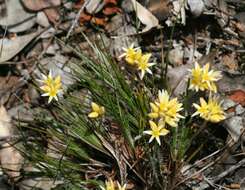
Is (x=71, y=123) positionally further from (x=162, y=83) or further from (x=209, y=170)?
(x=209, y=170)

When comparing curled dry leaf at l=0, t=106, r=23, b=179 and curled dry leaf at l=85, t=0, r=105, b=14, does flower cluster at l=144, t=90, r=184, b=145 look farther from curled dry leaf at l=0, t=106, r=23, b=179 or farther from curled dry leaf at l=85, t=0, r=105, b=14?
curled dry leaf at l=85, t=0, r=105, b=14

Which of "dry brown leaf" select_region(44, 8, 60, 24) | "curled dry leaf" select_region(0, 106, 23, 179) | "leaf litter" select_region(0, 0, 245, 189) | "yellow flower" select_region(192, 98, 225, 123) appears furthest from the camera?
"dry brown leaf" select_region(44, 8, 60, 24)

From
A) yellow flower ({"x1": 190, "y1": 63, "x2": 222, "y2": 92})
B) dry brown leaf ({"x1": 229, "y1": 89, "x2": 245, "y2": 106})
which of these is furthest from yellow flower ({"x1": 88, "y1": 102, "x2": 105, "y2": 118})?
dry brown leaf ({"x1": 229, "y1": 89, "x2": 245, "y2": 106})

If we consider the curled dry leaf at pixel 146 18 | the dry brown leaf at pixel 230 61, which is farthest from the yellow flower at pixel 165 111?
the curled dry leaf at pixel 146 18

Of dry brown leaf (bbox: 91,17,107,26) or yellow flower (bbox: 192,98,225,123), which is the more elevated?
dry brown leaf (bbox: 91,17,107,26)

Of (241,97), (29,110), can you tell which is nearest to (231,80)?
(241,97)

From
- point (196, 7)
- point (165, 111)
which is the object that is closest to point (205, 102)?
point (165, 111)
